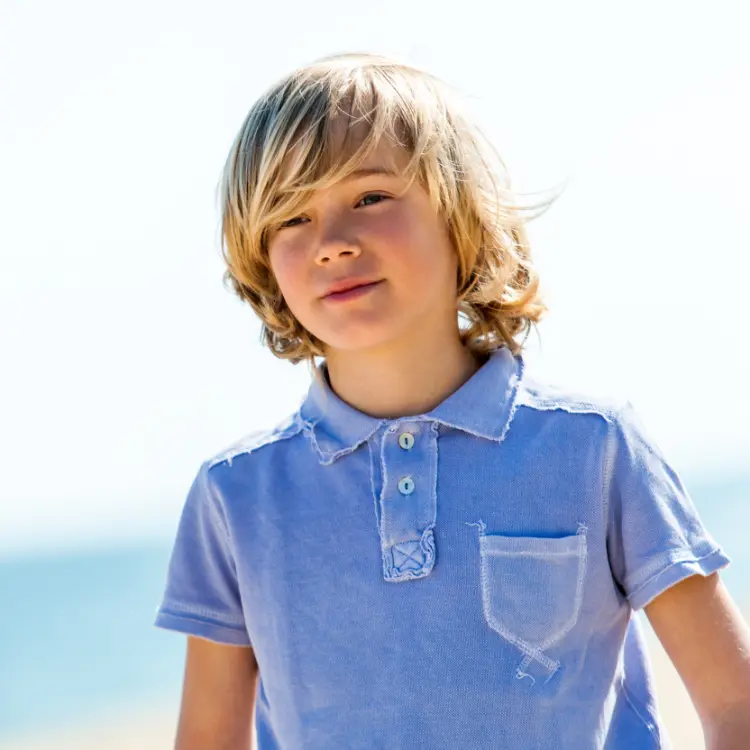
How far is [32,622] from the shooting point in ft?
17.1

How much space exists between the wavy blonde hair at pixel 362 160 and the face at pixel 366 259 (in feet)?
0.07

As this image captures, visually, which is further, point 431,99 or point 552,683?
point 431,99

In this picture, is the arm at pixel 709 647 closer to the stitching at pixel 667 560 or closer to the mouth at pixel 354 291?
the stitching at pixel 667 560

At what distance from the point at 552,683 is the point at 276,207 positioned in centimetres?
62

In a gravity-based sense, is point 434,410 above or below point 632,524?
above

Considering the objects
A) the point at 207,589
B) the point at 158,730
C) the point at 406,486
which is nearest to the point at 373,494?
the point at 406,486

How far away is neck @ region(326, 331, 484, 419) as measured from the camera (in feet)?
4.46

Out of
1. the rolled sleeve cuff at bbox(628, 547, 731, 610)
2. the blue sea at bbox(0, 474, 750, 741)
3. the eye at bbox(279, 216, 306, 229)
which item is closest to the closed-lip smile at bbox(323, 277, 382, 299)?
the eye at bbox(279, 216, 306, 229)

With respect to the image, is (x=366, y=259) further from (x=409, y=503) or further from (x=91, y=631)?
(x=91, y=631)

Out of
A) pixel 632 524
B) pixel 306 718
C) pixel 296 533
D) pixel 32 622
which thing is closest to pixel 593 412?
pixel 632 524

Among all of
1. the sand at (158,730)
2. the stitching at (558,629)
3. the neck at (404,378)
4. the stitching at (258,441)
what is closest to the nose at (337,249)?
the neck at (404,378)

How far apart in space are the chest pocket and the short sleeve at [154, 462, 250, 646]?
331 mm

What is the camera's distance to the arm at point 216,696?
1.41 m

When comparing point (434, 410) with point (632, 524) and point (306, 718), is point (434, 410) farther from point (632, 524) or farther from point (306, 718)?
point (306, 718)
